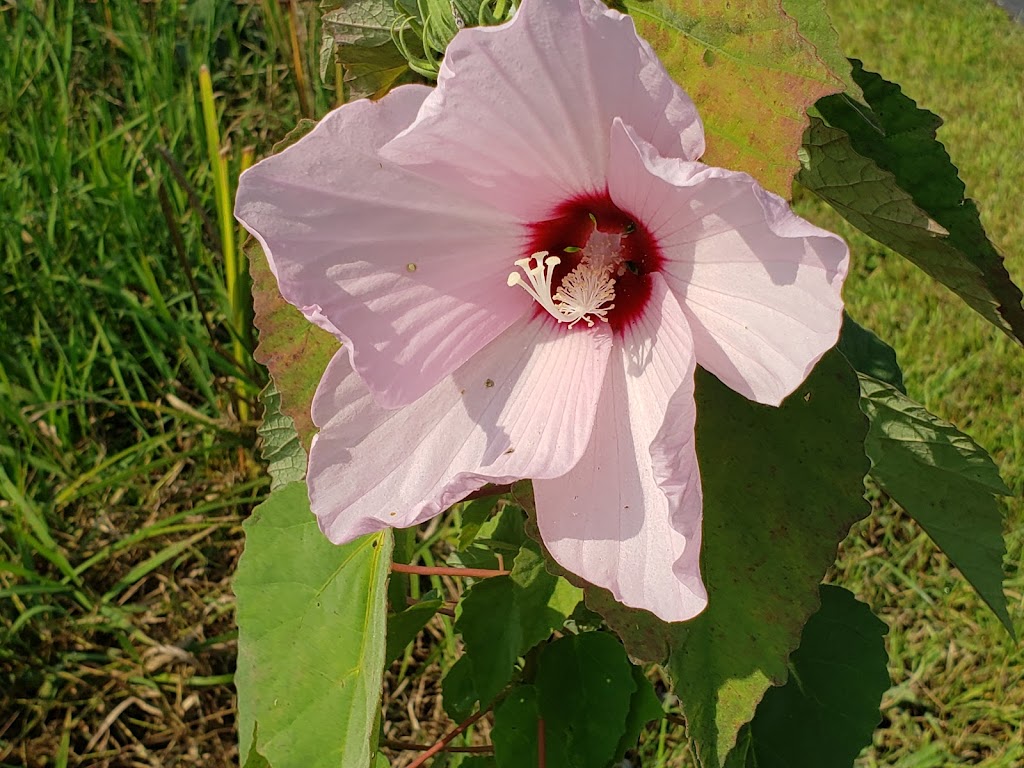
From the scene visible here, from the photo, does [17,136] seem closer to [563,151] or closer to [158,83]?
[158,83]

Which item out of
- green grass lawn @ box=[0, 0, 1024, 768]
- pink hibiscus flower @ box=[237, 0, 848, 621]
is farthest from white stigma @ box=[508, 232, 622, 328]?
green grass lawn @ box=[0, 0, 1024, 768]

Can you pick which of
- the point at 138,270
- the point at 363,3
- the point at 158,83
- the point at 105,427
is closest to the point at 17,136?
the point at 158,83

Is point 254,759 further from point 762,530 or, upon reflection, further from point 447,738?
point 762,530

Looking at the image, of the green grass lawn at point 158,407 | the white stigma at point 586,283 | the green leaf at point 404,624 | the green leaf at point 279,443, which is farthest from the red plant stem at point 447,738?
the green grass lawn at point 158,407

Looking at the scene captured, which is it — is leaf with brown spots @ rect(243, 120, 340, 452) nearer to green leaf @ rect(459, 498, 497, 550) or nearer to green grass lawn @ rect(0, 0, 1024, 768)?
green leaf @ rect(459, 498, 497, 550)

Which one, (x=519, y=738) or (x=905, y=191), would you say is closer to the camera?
(x=905, y=191)

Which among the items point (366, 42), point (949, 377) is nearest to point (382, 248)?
point (366, 42)
